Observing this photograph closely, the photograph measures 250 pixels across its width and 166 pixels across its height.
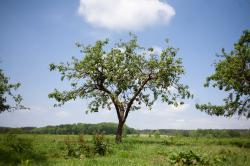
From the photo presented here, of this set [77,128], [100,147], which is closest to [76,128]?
[77,128]

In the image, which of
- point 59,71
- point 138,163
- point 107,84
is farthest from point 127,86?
point 138,163

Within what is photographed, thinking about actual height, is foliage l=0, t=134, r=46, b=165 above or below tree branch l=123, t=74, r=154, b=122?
below

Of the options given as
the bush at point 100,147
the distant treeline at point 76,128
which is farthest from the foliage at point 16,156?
the distant treeline at point 76,128

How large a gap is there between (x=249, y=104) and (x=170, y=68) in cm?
965

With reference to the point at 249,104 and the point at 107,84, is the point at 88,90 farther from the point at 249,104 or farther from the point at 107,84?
the point at 249,104

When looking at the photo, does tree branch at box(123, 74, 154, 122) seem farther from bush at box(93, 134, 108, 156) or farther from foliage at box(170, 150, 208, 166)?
foliage at box(170, 150, 208, 166)

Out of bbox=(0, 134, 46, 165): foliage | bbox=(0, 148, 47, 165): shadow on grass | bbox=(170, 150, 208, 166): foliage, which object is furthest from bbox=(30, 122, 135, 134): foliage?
bbox=(170, 150, 208, 166): foliage

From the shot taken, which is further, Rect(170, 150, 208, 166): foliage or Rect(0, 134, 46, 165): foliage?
Rect(170, 150, 208, 166): foliage

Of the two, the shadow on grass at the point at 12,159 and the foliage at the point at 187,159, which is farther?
the foliage at the point at 187,159

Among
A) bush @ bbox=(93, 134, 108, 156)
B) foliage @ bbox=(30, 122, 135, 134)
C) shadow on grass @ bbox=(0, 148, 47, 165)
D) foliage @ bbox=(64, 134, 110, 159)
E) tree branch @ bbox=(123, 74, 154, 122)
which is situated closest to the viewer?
shadow on grass @ bbox=(0, 148, 47, 165)

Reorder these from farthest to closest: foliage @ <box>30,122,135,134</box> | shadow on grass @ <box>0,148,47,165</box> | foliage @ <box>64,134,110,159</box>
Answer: foliage @ <box>30,122,135,134</box> → foliage @ <box>64,134,110,159</box> → shadow on grass @ <box>0,148,47,165</box>

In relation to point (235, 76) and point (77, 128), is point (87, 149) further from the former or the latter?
point (77, 128)

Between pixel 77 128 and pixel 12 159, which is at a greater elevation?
pixel 12 159

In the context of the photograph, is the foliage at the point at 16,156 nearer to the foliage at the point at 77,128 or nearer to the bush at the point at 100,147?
the bush at the point at 100,147
